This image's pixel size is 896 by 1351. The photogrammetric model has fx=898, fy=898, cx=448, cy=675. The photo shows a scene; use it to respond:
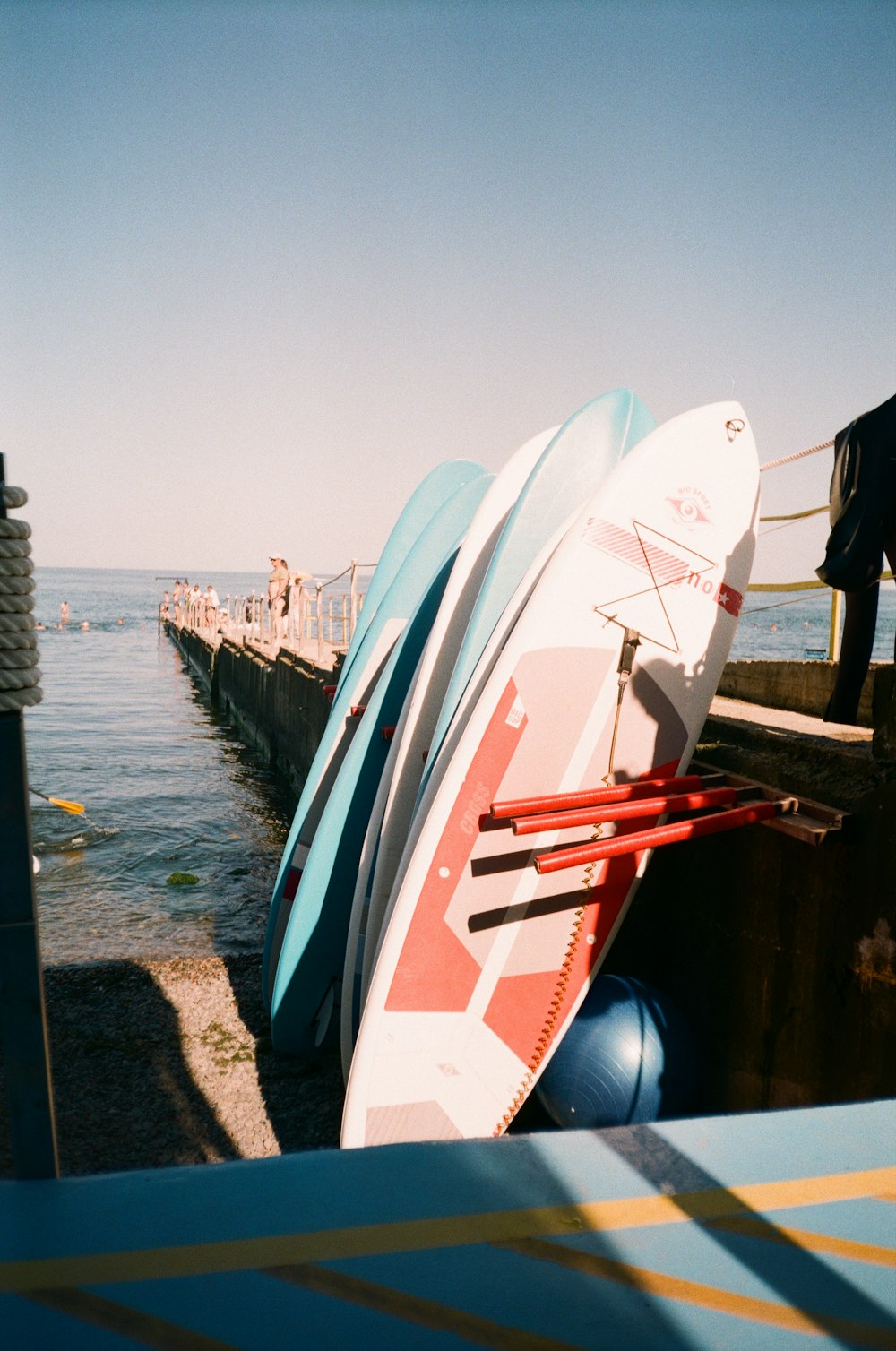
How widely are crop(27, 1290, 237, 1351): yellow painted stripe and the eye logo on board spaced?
367 centimetres

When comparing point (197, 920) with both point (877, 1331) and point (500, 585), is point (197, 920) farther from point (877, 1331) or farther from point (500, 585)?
point (877, 1331)

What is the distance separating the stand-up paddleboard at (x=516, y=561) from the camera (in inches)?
166

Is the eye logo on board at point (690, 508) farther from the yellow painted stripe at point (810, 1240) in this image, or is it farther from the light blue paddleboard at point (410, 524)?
the yellow painted stripe at point (810, 1240)

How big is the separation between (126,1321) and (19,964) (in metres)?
0.50

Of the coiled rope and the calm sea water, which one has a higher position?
the coiled rope

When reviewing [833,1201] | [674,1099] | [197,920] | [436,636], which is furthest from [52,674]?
[833,1201]

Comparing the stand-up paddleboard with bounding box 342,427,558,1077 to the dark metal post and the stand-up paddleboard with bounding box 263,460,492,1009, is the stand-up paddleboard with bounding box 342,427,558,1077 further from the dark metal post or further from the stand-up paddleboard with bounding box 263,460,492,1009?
the dark metal post

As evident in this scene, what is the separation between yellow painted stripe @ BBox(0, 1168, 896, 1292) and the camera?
126 centimetres

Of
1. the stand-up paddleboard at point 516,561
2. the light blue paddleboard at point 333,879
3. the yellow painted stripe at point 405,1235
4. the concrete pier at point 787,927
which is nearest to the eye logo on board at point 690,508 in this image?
the stand-up paddleboard at point 516,561

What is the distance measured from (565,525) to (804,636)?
5553cm

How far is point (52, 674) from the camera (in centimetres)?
2577

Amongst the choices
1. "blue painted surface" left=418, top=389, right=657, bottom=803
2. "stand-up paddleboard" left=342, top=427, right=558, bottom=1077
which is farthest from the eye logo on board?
"stand-up paddleboard" left=342, top=427, right=558, bottom=1077

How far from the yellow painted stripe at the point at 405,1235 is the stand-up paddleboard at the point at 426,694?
3020 millimetres

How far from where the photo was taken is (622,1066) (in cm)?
337
